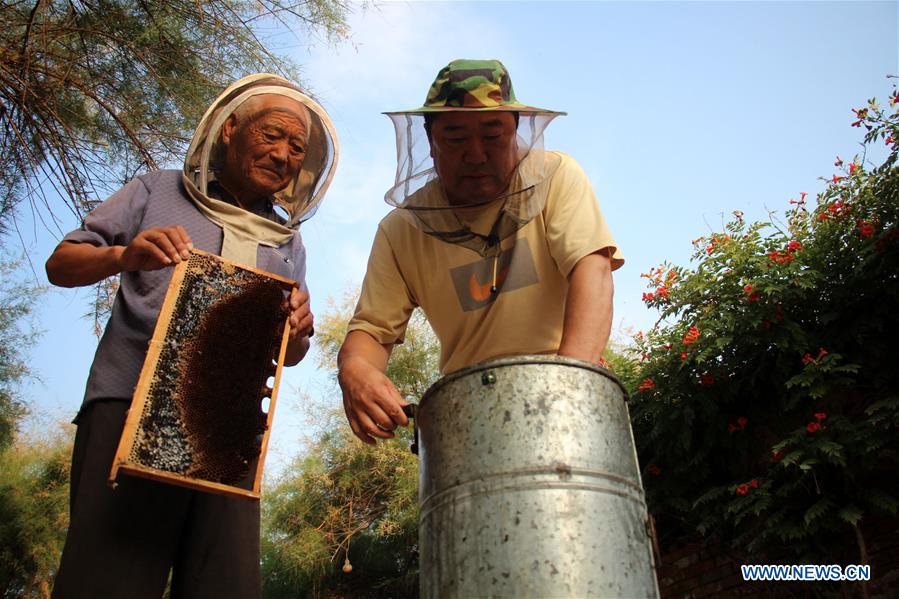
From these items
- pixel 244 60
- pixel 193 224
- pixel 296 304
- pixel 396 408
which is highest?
pixel 244 60

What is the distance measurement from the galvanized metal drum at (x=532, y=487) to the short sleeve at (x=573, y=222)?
0.45 metres

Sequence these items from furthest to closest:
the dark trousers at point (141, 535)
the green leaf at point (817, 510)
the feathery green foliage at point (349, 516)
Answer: the feathery green foliage at point (349, 516) → the green leaf at point (817, 510) → the dark trousers at point (141, 535)

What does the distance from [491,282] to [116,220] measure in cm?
115

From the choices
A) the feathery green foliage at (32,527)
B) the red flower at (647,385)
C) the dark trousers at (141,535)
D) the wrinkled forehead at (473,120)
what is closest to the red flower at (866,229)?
the red flower at (647,385)

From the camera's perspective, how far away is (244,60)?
4.21 metres

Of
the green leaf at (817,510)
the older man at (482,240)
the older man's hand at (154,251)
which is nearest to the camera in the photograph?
the older man's hand at (154,251)

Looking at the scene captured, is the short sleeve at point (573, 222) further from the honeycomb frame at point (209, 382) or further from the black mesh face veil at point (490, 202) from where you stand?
the honeycomb frame at point (209, 382)

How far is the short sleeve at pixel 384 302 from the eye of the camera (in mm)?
2207

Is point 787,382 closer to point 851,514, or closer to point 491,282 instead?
point 851,514

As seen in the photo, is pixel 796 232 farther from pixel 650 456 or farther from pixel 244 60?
pixel 244 60

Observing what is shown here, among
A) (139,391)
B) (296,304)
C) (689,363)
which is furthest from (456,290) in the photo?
(689,363)

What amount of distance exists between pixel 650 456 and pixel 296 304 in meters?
4.13

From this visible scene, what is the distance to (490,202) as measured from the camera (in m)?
2.15

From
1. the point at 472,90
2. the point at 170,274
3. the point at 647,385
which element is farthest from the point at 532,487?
the point at 647,385
